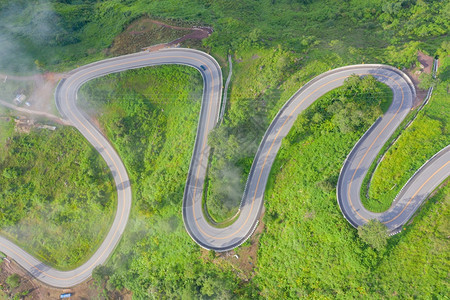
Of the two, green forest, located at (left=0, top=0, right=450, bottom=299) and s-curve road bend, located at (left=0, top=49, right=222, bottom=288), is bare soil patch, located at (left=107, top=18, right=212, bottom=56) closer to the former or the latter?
s-curve road bend, located at (left=0, top=49, right=222, bottom=288)

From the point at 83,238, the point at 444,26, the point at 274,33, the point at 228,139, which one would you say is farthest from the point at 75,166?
the point at 444,26

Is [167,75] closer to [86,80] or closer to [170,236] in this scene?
[86,80]

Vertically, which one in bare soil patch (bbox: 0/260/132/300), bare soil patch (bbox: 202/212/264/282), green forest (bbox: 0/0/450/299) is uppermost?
green forest (bbox: 0/0/450/299)

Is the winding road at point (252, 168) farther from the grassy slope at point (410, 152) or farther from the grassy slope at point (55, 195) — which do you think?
the grassy slope at point (55, 195)

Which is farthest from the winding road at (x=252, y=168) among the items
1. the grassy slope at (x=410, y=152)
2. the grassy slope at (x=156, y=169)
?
the grassy slope at (x=156, y=169)

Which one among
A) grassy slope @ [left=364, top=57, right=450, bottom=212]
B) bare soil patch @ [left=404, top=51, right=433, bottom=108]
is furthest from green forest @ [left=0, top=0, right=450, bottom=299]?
bare soil patch @ [left=404, top=51, right=433, bottom=108]

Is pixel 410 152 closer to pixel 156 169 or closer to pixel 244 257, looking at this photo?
pixel 244 257

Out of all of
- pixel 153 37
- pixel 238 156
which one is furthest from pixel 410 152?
pixel 153 37
